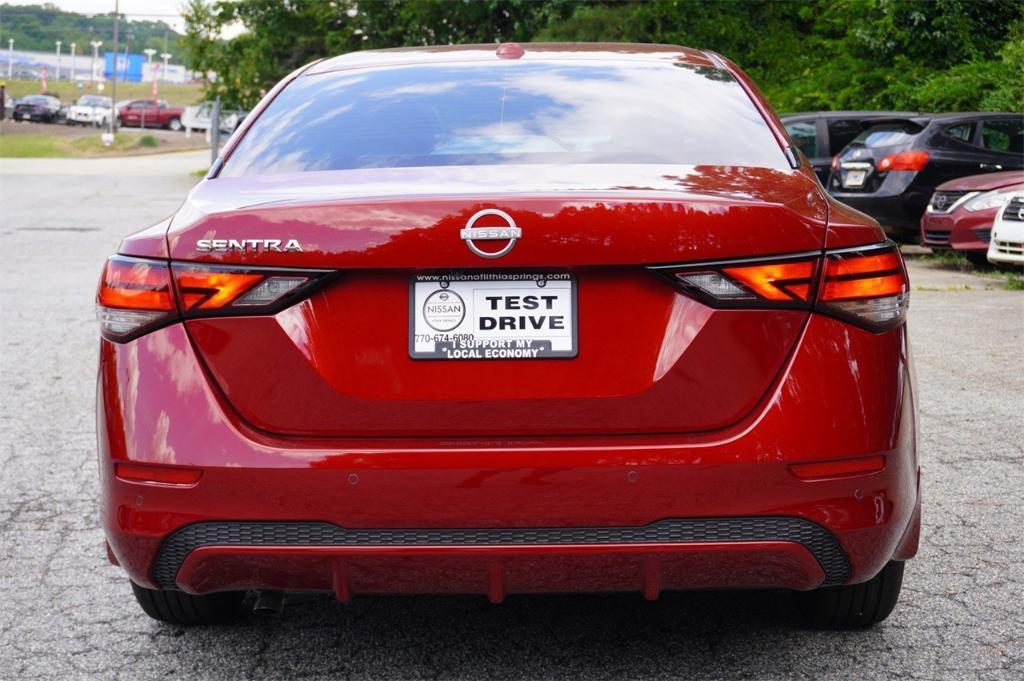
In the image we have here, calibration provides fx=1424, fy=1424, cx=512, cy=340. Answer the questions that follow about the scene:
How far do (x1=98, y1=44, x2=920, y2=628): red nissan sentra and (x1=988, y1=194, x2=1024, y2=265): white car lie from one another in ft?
33.7

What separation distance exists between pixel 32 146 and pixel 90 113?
20007 millimetres

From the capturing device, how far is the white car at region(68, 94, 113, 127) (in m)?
71.4

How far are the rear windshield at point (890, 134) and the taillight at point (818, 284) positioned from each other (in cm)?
1347

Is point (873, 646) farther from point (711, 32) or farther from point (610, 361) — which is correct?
point (711, 32)

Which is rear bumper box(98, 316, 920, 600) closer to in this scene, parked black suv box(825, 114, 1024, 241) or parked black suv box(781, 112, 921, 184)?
parked black suv box(825, 114, 1024, 241)

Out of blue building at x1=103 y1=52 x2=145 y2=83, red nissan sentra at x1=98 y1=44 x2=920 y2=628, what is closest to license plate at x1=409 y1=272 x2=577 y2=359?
red nissan sentra at x1=98 y1=44 x2=920 y2=628

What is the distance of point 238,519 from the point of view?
297 centimetres

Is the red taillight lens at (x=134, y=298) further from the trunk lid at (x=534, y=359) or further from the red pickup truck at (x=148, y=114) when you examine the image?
the red pickup truck at (x=148, y=114)

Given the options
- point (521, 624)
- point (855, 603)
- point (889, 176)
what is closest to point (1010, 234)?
point (889, 176)

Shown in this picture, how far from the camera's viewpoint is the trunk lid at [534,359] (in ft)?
9.51

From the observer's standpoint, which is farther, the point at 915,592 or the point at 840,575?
the point at 915,592

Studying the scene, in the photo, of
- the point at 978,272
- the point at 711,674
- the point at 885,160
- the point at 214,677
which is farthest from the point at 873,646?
the point at 885,160

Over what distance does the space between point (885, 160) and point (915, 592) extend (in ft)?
40.8

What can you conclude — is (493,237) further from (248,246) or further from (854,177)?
(854,177)
